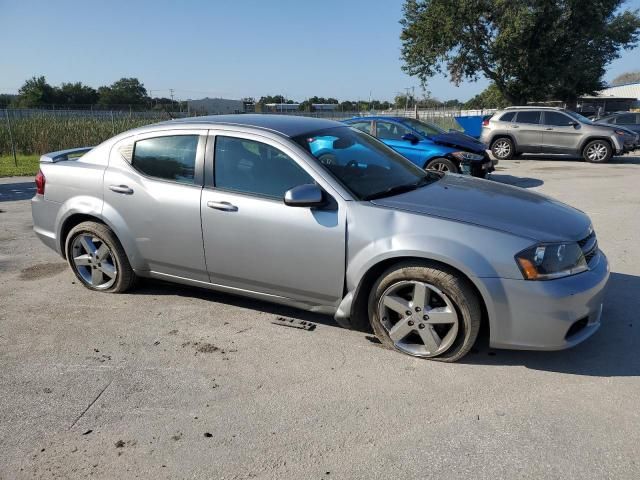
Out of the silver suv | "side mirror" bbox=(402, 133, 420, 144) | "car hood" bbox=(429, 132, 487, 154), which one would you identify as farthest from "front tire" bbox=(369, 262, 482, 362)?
the silver suv

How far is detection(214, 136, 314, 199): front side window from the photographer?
3.91 metres

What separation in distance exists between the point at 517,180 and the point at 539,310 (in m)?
10.00

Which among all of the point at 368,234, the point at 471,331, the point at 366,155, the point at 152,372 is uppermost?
the point at 366,155

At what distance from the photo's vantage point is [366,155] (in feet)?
14.3

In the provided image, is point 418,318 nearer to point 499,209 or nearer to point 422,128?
point 499,209

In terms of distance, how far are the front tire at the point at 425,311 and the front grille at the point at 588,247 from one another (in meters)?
0.84

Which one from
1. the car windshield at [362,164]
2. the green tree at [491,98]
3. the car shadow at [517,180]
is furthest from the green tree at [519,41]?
the car windshield at [362,164]

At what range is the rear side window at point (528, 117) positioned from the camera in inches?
653

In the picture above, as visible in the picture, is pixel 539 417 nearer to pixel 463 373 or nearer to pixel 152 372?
pixel 463 373

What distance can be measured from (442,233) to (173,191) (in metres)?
2.18

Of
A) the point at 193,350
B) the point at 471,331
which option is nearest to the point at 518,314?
the point at 471,331

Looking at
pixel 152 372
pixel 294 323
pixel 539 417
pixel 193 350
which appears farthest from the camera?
pixel 294 323

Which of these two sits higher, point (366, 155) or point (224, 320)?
point (366, 155)

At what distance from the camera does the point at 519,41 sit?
1155 inches
